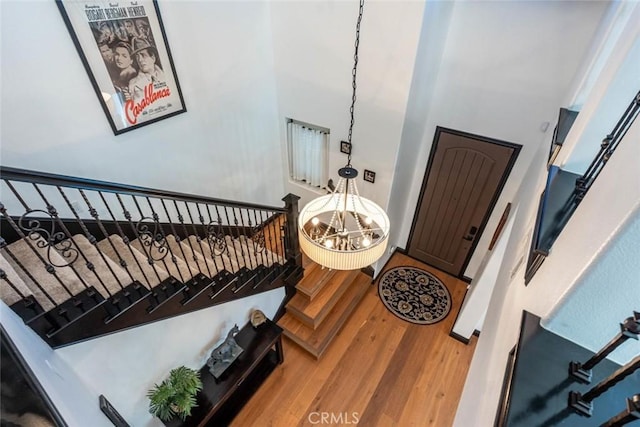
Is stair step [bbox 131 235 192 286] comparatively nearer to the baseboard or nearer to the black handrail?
the black handrail

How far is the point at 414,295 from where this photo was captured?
4633 mm

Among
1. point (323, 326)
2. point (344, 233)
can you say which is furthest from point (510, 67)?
point (323, 326)

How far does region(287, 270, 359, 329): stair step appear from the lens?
A: 3814mm

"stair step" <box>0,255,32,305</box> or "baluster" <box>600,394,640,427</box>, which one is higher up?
"baluster" <box>600,394,640,427</box>

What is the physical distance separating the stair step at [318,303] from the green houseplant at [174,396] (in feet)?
4.71

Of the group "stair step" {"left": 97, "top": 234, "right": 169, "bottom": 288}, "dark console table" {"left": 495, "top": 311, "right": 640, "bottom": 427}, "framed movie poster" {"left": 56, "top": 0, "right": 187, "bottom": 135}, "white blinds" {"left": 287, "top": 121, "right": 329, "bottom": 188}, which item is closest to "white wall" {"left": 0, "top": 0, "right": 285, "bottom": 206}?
"framed movie poster" {"left": 56, "top": 0, "right": 187, "bottom": 135}

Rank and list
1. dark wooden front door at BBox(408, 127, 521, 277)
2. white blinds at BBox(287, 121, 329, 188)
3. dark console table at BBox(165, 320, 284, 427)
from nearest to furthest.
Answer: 1. dark console table at BBox(165, 320, 284, 427)
2. dark wooden front door at BBox(408, 127, 521, 277)
3. white blinds at BBox(287, 121, 329, 188)

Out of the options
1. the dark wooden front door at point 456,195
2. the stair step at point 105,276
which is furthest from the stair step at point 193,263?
the dark wooden front door at point 456,195

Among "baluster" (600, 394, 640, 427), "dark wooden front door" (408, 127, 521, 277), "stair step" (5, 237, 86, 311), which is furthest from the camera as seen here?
"dark wooden front door" (408, 127, 521, 277)

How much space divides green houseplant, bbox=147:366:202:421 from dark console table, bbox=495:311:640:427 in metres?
2.84

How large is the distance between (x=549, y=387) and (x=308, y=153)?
13.9 ft

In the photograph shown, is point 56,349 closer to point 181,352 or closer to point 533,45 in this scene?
point 181,352

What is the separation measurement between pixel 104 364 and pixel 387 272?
386cm

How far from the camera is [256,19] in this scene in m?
3.75
